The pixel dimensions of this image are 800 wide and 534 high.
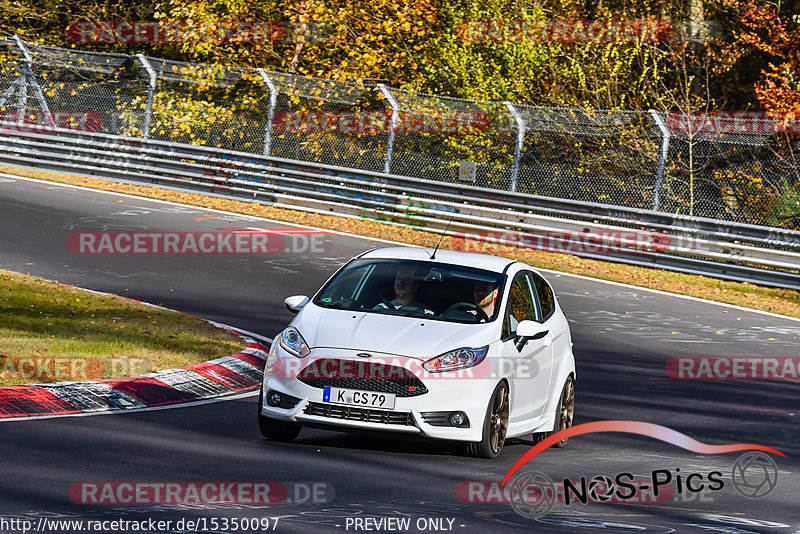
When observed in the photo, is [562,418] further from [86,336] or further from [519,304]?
[86,336]

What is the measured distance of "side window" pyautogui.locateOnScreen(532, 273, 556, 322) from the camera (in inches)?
413

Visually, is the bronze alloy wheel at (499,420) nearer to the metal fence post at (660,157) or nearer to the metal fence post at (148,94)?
the metal fence post at (660,157)

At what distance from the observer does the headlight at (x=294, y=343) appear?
8812mm

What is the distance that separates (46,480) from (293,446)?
7.45 feet

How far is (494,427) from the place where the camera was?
895 centimetres

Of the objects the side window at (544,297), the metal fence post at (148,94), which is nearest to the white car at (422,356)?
the side window at (544,297)

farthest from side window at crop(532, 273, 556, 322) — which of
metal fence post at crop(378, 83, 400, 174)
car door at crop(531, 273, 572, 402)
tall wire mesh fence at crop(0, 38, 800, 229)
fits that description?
metal fence post at crop(378, 83, 400, 174)

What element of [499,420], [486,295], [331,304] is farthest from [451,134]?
[499,420]

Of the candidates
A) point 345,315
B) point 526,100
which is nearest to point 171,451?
point 345,315

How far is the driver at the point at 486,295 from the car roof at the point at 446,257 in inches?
8.2

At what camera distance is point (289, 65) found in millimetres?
32531

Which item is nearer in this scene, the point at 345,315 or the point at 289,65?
the point at 345,315

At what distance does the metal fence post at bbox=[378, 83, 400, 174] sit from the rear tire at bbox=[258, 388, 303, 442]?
15890mm

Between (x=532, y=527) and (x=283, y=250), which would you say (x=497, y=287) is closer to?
(x=532, y=527)
